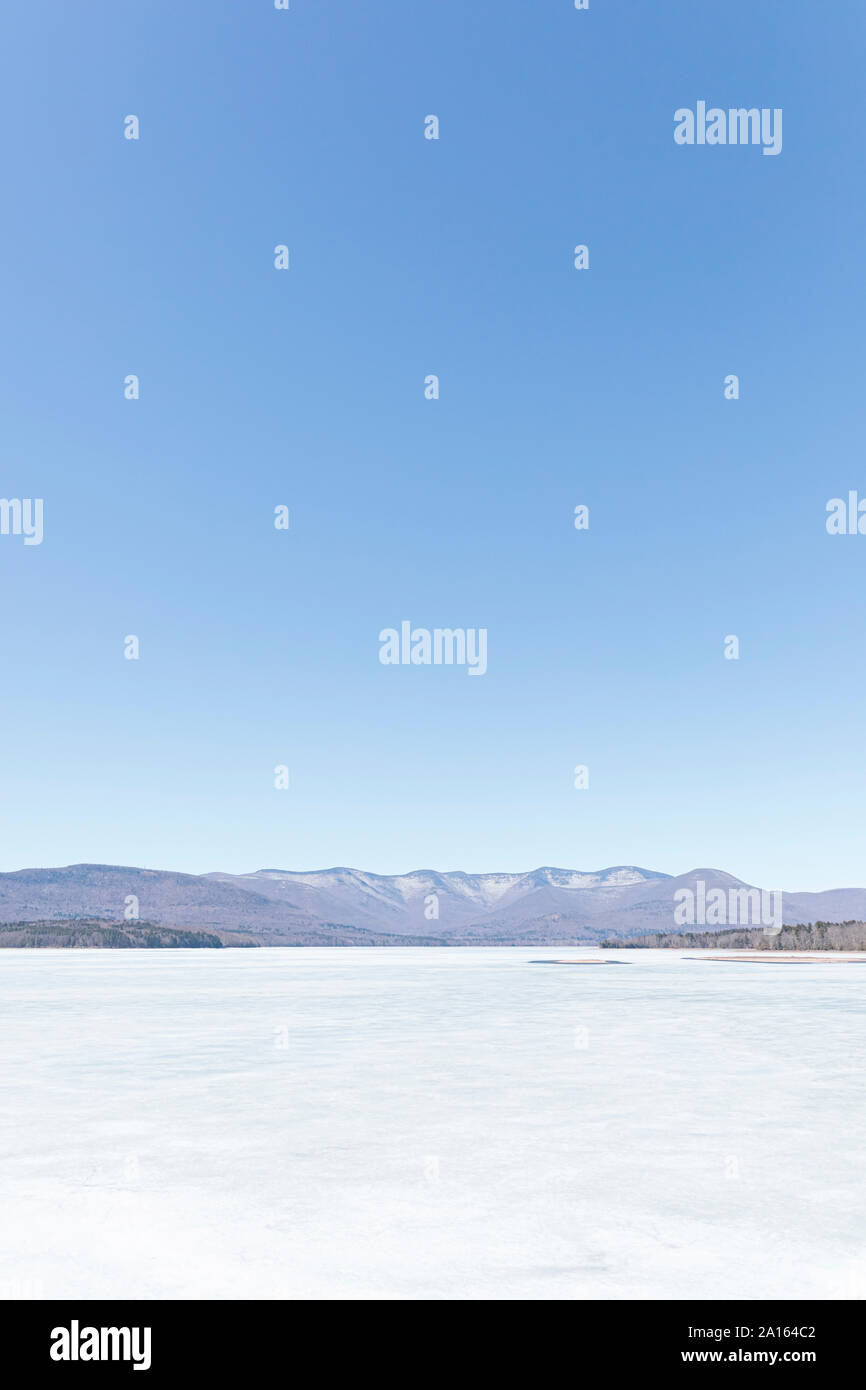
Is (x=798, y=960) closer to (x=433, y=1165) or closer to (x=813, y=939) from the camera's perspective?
(x=813, y=939)

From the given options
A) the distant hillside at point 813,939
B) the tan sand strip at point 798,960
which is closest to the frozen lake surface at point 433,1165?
the tan sand strip at point 798,960

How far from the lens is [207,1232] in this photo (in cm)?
1055

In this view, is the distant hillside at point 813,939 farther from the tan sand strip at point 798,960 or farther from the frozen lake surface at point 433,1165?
the frozen lake surface at point 433,1165

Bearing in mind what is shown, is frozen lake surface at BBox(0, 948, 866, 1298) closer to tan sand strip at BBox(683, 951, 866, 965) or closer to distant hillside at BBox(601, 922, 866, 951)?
tan sand strip at BBox(683, 951, 866, 965)

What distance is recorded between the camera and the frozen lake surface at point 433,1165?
936 cm

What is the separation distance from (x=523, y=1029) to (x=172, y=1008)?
18.5 meters

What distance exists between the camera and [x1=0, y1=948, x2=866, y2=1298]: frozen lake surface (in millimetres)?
Result: 9359

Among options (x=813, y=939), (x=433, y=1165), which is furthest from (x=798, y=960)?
(x=433, y=1165)

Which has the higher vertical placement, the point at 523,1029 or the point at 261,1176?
the point at 261,1176

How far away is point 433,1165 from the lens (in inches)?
541

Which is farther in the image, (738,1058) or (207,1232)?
(738,1058)
